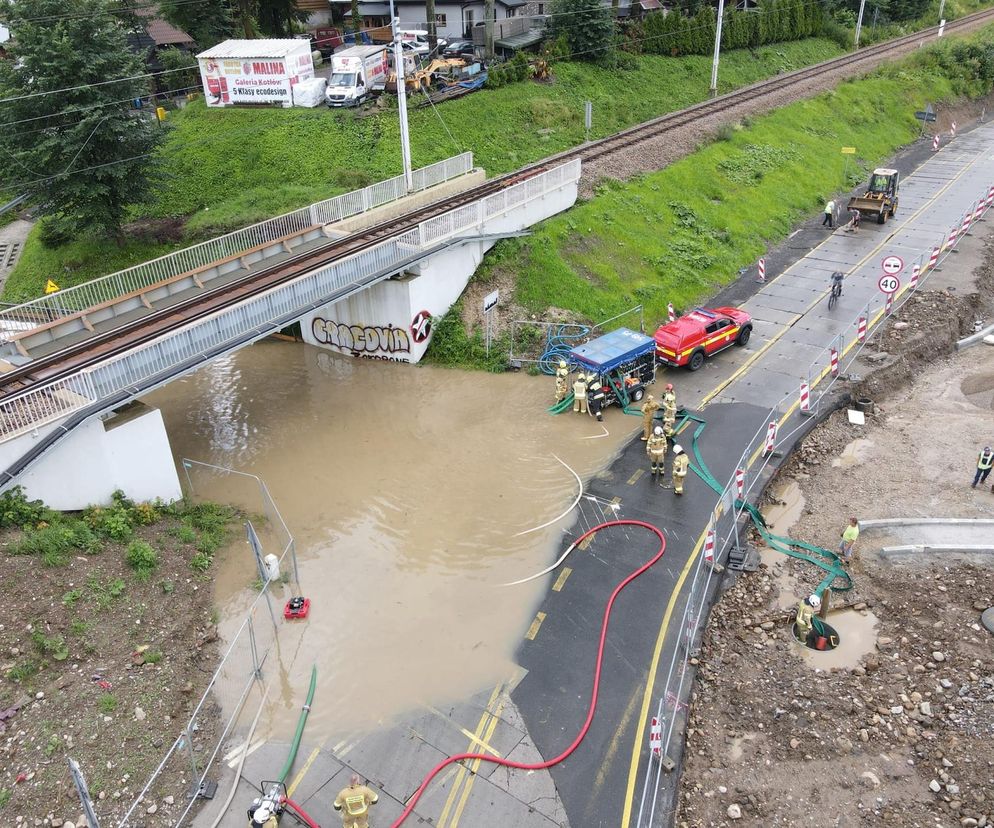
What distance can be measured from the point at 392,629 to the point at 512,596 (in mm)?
2604

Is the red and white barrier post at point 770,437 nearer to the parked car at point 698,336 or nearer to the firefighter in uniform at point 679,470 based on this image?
the firefighter in uniform at point 679,470

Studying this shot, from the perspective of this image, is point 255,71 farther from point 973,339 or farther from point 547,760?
point 547,760

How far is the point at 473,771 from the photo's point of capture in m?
12.2

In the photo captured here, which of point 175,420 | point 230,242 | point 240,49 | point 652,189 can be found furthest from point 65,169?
point 652,189

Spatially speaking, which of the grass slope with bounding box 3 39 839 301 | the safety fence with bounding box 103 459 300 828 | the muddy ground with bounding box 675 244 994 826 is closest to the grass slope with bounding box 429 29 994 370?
the grass slope with bounding box 3 39 839 301

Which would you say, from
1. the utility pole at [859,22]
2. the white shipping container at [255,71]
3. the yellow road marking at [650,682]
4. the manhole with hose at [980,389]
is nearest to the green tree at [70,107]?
the white shipping container at [255,71]

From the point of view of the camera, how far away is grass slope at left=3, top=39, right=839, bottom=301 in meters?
34.8

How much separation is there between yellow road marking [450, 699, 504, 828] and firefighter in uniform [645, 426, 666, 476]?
27.2 ft

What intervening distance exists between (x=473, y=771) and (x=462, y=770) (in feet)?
0.59

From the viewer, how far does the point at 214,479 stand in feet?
68.1

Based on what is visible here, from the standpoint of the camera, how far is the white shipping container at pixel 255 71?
42.0 metres

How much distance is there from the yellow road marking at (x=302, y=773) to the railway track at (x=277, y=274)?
32.6 feet

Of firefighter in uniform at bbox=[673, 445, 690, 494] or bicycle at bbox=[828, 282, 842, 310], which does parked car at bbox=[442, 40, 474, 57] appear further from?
firefighter in uniform at bbox=[673, 445, 690, 494]

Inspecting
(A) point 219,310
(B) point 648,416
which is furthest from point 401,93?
(B) point 648,416
